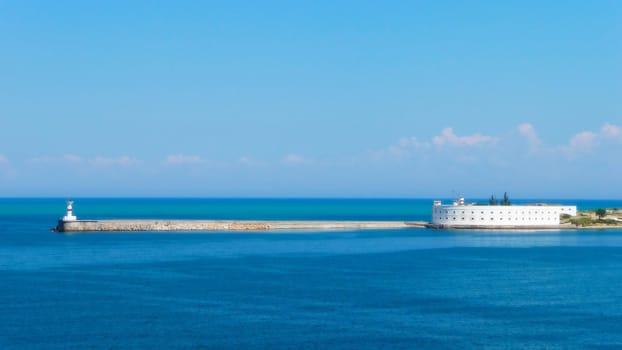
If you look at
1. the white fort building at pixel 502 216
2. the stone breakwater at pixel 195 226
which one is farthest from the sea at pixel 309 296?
the white fort building at pixel 502 216

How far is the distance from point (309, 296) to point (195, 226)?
61781mm

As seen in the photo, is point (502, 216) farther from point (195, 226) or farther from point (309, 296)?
point (309, 296)

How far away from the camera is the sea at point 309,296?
35000mm

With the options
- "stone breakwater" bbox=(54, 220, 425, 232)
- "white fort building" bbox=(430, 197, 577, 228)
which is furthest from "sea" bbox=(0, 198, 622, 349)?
"white fort building" bbox=(430, 197, 577, 228)

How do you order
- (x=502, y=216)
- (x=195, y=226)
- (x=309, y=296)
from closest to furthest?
(x=309, y=296) < (x=502, y=216) < (x=195, y=226)

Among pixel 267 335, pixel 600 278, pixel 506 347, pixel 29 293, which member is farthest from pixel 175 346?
pixel 600 278

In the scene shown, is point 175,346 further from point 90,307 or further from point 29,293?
point 29,293

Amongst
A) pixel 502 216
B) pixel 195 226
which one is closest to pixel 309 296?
pixel 195 226

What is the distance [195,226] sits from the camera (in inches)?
4166

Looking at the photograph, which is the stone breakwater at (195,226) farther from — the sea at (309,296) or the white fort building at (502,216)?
the sea at (309,296)

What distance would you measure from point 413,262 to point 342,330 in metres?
30.3

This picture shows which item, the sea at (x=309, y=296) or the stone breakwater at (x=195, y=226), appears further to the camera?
the stone breakwater at (x=195, y=226)

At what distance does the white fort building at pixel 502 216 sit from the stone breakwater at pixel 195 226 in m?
8.28

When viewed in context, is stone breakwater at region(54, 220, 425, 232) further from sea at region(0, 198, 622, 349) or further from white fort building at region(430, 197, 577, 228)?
sea at region(0, 198, 622, 349)
